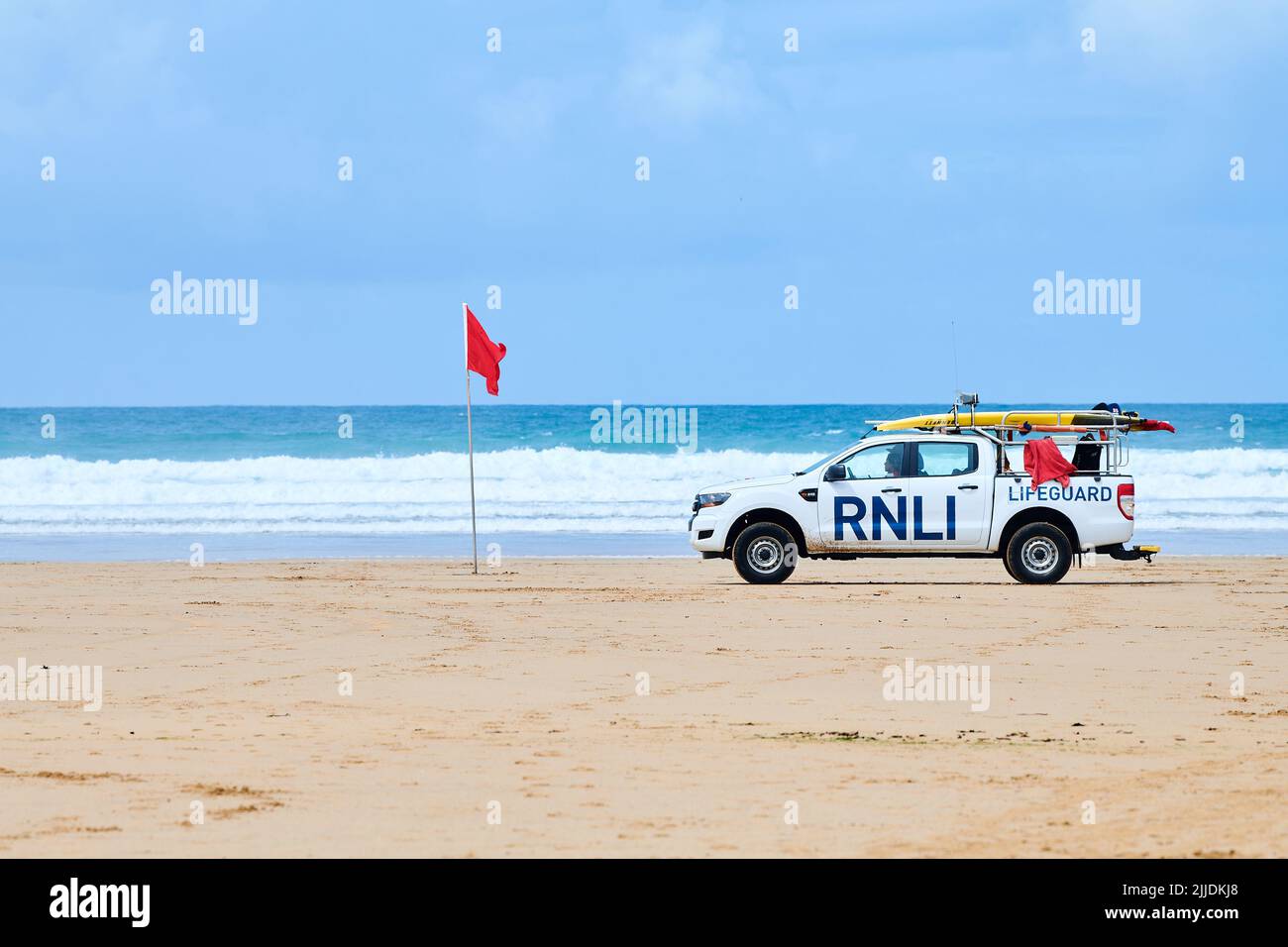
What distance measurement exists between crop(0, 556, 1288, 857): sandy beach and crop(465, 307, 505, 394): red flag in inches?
167

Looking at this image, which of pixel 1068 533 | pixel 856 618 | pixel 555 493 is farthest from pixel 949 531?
pixel 555 493

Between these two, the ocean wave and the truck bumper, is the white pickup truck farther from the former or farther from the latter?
the ocean wave

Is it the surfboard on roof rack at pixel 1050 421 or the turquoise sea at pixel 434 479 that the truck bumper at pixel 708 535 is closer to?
the surfboard on roof rack at pixel 1050 421

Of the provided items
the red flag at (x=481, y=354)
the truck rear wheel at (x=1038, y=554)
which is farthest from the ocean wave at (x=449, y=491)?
the truck rear wheel at (x=1038, y=554)

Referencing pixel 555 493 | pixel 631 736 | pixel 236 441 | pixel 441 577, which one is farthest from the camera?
pixel 236 441

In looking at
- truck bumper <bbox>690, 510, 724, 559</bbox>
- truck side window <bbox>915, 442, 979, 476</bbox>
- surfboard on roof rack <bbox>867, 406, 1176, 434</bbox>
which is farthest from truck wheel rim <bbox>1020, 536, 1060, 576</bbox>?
truck bumper <bbox>690, 510, 724, 559</bbox>

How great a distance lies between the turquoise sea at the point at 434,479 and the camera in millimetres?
26938

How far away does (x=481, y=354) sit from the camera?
20750 mm

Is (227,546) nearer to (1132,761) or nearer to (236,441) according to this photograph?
(1132,761)

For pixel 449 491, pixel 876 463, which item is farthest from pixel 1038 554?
pixel 449 491

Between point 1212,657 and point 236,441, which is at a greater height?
point 236,441

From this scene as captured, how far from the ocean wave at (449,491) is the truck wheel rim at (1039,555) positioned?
11.2 meters

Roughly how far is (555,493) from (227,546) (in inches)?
535
